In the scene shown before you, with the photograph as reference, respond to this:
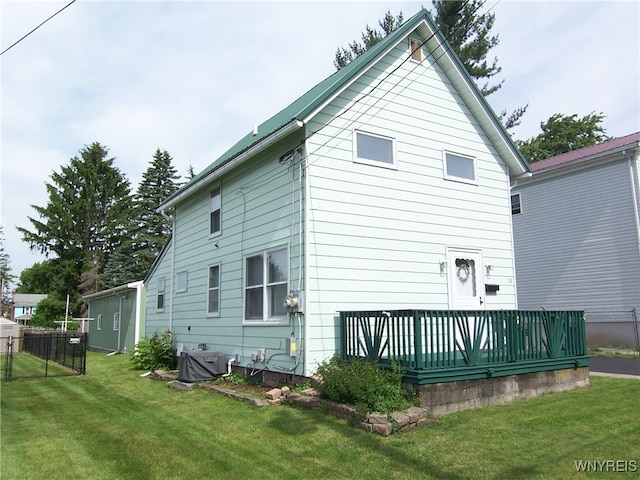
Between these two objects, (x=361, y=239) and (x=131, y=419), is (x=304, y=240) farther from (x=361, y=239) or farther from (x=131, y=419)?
(x=131, y=419)

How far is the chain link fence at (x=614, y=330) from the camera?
16.1 metres

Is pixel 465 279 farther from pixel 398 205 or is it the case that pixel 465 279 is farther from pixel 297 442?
pixel 297 442

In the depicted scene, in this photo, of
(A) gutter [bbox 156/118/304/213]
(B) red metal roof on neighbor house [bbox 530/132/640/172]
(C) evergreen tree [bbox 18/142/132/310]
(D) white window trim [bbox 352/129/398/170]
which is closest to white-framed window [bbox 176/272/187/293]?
(A) gutter [bbox 156/118/304/213]

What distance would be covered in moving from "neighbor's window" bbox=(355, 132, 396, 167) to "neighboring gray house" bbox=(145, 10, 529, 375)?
1.1 inches

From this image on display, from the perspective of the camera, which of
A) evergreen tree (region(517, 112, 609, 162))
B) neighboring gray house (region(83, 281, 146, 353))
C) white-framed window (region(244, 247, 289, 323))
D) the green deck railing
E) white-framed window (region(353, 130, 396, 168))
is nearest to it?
the green deck railing

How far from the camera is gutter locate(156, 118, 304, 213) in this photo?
339 inches

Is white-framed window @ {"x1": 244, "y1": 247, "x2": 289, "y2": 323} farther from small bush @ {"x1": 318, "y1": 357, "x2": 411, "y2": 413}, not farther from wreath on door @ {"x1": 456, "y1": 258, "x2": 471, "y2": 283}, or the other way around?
wreath on door @ {"x1": 456, "y1": 258, "x2": 471, "y2": 283}

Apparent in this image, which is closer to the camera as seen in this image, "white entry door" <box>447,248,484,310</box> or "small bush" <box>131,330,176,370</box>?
"white entry door" <box>447,248,484,310</box>

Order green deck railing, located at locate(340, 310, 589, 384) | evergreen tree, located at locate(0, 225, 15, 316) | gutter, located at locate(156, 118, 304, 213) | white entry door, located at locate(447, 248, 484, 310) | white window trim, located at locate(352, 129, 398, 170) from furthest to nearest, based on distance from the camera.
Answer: evergreen tree, located at locate(0, 225, 15, 316) → white entry door, located at locate(447, 248, 484, 310) → white window trim, located at locate(352, 129, 398, 170) → gutter, located at locate(156, 118, 304, 213) → green deck railing, located at locate(340, 310, 589, 384)

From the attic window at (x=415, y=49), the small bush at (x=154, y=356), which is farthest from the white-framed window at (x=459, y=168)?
the small bush at (x=154, y=356)

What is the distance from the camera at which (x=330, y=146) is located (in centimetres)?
905

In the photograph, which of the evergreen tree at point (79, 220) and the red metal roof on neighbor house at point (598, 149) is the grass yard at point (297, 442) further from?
the evergreen tree at point (79, 220)

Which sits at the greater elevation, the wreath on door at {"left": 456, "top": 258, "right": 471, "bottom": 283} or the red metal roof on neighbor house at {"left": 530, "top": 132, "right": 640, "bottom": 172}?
the red metal roof on neighbor house at {"left": 530, "top": 132, "right": 640, "bottom": 172}

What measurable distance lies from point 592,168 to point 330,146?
42.5ft
